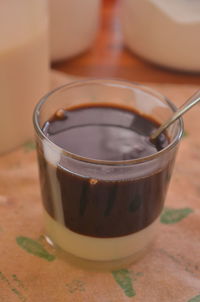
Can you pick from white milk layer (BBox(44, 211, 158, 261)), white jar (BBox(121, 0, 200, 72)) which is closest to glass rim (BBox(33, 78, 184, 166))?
white milk layer (BBox(44, 211, 158, 261))

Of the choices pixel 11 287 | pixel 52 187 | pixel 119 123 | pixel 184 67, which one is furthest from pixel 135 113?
pixel 184 67

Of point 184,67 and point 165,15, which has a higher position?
point 165,15

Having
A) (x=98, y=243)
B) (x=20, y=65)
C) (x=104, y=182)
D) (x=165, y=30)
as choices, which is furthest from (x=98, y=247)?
(x=165, y=30)

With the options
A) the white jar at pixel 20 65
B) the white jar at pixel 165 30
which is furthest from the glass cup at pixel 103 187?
the white jar at pixel 165 30

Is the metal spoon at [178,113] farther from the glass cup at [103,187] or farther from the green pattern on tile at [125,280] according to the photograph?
the green pattern on tile at [125,280]

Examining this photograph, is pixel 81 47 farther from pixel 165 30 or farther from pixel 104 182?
pixel 104 182

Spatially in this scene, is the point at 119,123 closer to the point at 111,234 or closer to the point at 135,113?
the point at 135,113
